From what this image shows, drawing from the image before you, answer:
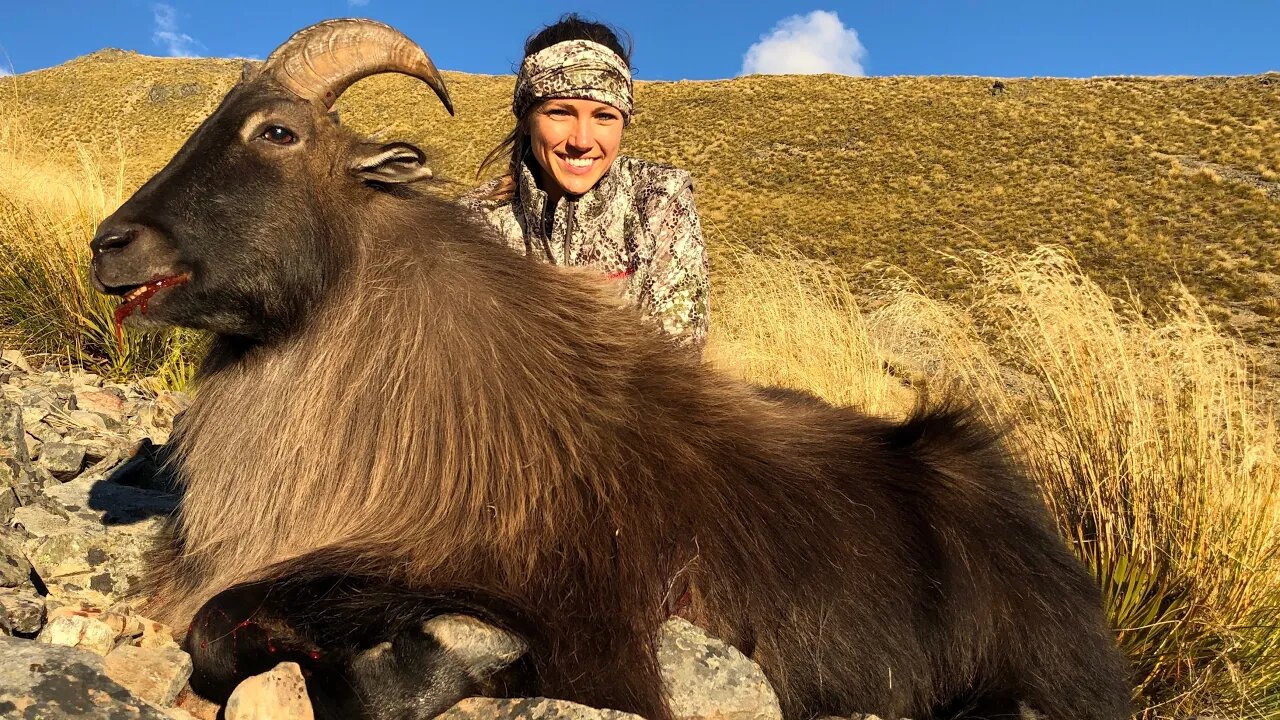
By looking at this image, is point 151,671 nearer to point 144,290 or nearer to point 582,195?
point 144,290

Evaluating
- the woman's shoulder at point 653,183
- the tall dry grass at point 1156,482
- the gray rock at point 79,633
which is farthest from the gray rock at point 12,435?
the tall dry grass at point 1156,482

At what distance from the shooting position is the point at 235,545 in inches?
134

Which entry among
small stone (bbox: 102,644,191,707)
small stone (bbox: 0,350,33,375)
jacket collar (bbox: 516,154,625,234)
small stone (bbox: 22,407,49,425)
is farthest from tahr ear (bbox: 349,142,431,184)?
small stone (bbox: 0,350,33,375)

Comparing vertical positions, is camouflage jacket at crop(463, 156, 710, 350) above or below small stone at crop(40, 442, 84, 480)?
above

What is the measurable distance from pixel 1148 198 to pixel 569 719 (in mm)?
41020

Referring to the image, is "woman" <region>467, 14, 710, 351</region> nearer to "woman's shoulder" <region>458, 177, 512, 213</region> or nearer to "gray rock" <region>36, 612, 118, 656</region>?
"woman's shoulder" <region>458, 177, 512, 213</region>

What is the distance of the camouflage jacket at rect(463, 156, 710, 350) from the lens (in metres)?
5.01

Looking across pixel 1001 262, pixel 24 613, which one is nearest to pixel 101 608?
pixel 24 613

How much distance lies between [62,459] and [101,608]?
1640mm

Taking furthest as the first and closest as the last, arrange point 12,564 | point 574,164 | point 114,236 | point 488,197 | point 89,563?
point 488,197 < point 574,164 < point 89,563 < point 12,564 < point 114,236

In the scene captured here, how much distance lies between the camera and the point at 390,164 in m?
3.54

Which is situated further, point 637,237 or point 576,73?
point 637,237

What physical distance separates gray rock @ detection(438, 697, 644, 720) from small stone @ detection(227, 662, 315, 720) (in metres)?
0.38

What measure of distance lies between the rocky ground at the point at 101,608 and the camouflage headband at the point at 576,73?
288 cm
